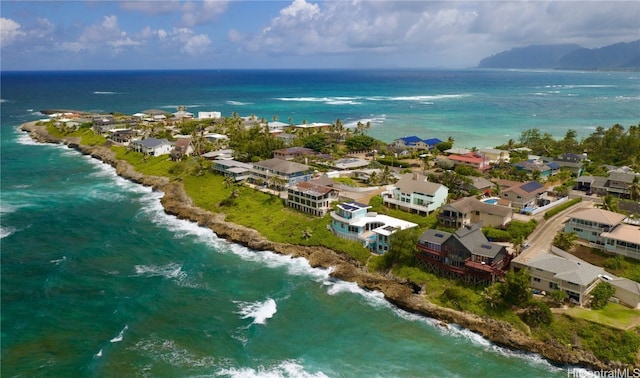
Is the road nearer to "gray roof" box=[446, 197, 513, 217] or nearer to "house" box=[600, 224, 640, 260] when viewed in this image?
"gray roof" box=[446, 197, 513, 217]

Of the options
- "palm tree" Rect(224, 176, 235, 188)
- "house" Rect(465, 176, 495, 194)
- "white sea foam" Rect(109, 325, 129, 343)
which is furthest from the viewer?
"palm tree" Rect(224, 176, 235, 188)

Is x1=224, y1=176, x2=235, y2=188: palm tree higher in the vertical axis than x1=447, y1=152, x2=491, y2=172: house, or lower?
lower

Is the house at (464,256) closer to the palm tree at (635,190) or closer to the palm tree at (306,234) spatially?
the palm tree at (306,234)

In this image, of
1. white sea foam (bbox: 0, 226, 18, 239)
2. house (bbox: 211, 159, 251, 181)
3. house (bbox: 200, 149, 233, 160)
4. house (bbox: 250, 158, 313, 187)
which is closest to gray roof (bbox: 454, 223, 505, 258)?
house (bbox: 250, 158, 313, 187)

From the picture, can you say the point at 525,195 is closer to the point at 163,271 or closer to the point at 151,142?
the point at 163,271

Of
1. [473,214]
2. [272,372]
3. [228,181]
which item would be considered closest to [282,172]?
[228,181]

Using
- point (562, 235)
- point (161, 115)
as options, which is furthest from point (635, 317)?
point (161, 115)

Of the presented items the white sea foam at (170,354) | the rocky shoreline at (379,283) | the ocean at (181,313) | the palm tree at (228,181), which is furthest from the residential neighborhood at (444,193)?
the white sea foam at (170,354)
